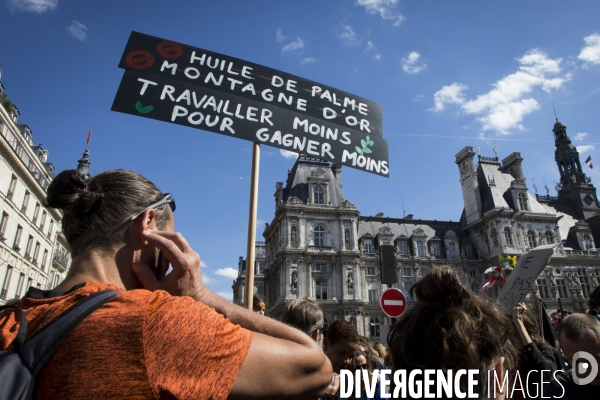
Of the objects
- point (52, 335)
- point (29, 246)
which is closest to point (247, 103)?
point (52, 335)

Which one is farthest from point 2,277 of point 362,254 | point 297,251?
point 362,254

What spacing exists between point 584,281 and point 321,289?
31300 millimetres

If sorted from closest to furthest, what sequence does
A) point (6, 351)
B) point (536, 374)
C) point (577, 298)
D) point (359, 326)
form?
point (6, 351) < point (536, 374) < point (359, 326) < point (577, 298)

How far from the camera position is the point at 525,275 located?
4754 millimetres

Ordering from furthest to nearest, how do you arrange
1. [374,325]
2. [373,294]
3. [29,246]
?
1. [373,294]
2. [374,325]
3. [29,246]

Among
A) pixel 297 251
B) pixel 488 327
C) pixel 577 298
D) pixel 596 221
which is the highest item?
pixel 596 221

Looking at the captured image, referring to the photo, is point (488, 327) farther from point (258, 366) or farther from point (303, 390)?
point (258, 366)

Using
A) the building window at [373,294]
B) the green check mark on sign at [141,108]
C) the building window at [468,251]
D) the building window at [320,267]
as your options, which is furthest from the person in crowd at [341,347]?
the building window at [468,251]

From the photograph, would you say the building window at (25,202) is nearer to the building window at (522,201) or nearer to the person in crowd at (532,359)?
the person in crowd at (532,359)

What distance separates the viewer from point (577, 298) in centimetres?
4331

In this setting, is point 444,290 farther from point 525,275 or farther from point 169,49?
point 169,49

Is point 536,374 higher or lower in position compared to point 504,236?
lower

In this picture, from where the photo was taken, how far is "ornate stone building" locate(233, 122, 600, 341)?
128 ft

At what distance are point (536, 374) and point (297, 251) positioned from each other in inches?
1394
